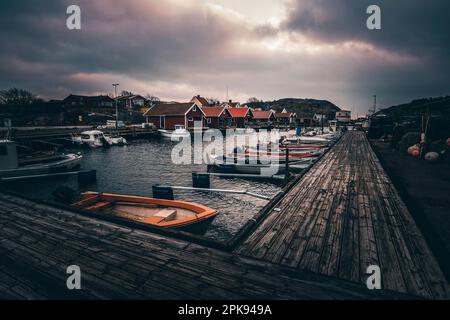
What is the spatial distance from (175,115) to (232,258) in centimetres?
5201

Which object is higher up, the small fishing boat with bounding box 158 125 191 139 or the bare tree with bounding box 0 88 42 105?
the bare tree with bounding box 0 88 42 105

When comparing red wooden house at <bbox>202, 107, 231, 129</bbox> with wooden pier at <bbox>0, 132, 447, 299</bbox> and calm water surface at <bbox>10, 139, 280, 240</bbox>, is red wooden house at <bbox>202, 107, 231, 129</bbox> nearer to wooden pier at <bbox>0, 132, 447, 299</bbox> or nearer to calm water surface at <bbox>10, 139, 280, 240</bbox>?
calm water surface at <bbox>10, 139, 280, 240</bbox>

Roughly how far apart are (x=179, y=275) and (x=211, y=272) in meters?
0.56

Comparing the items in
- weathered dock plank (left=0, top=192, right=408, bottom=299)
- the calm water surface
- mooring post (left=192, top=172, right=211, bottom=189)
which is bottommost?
the calm water surface

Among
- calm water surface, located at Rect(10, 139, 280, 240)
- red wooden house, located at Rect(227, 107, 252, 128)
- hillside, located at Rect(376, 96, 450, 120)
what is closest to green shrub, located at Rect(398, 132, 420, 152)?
hillside, located at Rect(376, 96, 450, 120)

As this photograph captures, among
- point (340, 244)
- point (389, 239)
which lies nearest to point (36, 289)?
point (340, 244)

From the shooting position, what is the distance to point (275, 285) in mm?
4051

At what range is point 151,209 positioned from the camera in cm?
934

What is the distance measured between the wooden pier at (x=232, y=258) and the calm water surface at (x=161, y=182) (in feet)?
13.9

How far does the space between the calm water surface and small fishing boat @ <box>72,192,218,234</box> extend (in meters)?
1.70

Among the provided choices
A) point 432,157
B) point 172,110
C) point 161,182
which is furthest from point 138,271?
point 172,110

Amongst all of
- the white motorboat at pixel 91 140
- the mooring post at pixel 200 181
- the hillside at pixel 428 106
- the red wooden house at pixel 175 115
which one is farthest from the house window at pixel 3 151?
the red wooden house at pixel 175 115

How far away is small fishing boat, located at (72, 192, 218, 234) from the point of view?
776cm

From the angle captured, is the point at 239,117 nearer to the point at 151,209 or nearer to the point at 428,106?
the point at 428,106
